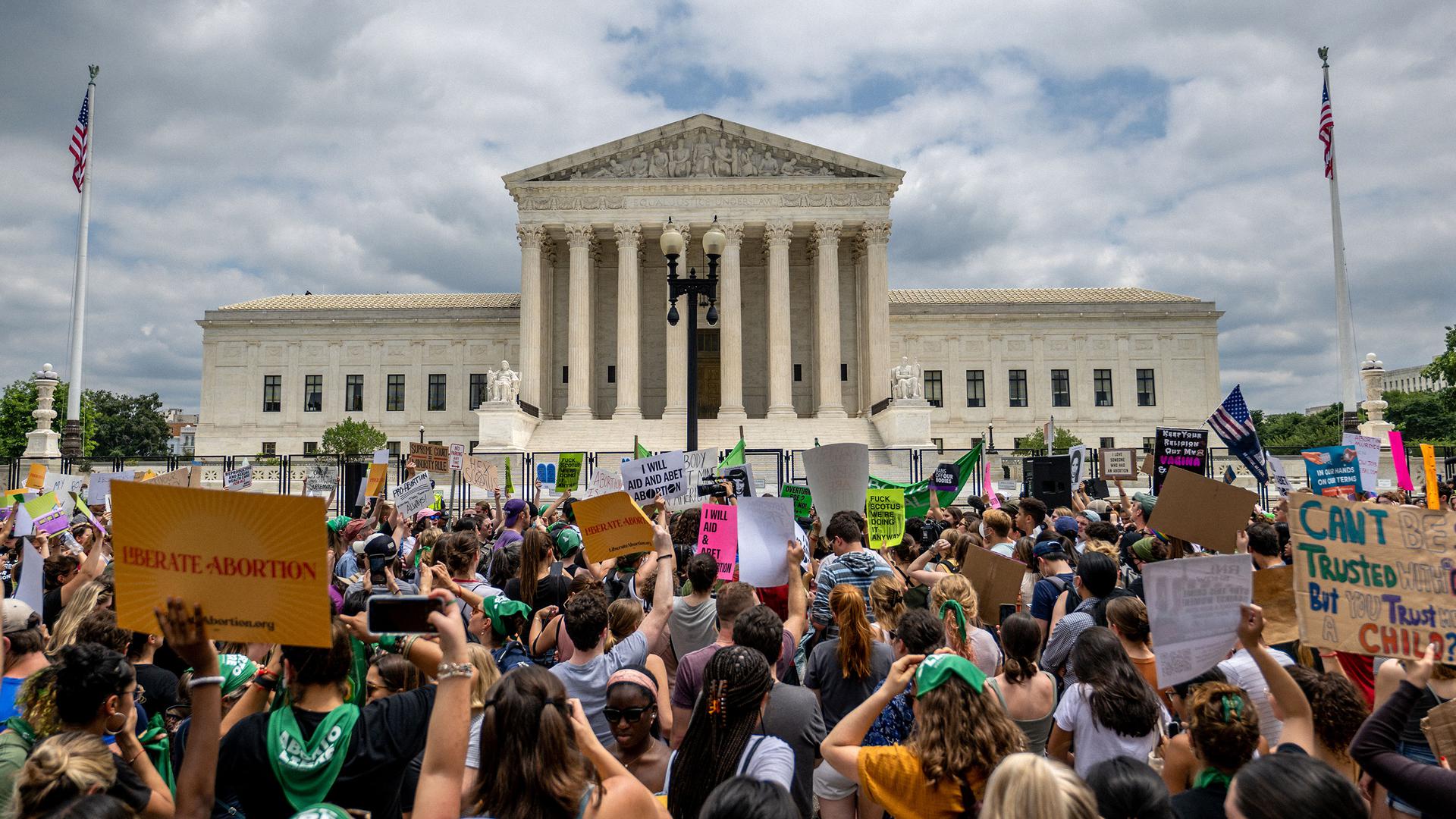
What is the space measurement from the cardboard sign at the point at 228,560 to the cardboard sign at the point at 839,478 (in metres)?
6.96

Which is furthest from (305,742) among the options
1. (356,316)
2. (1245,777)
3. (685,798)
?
(356,316)

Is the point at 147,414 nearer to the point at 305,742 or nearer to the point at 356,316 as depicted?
the point at 356,316

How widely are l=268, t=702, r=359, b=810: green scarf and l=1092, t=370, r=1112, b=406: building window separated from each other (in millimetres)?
55436

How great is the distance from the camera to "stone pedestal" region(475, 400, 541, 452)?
126 ft

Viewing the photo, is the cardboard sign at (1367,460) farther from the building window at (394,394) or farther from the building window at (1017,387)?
the building window at (394,394)

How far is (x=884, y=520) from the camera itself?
10.0 metres

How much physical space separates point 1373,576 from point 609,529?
17.6 ft

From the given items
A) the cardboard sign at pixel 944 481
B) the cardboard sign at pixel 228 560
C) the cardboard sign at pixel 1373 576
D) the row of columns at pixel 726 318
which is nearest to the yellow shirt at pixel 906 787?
the cardboard sign at pixel 1373 576

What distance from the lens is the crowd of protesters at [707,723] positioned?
2.90 m

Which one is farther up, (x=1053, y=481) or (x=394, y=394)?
(x=394, y=394)

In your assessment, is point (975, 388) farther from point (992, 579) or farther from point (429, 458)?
point (992, 579)

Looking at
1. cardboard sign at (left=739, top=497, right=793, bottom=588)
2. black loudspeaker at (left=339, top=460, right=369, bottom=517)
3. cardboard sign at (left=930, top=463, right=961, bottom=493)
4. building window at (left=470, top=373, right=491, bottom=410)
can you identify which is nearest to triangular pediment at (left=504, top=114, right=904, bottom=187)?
building window at (left=470, top=373, right=491, bottom=410)

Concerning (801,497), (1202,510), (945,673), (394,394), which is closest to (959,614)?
(945,673)

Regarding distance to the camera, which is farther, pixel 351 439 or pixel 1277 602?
pixel 351 439
